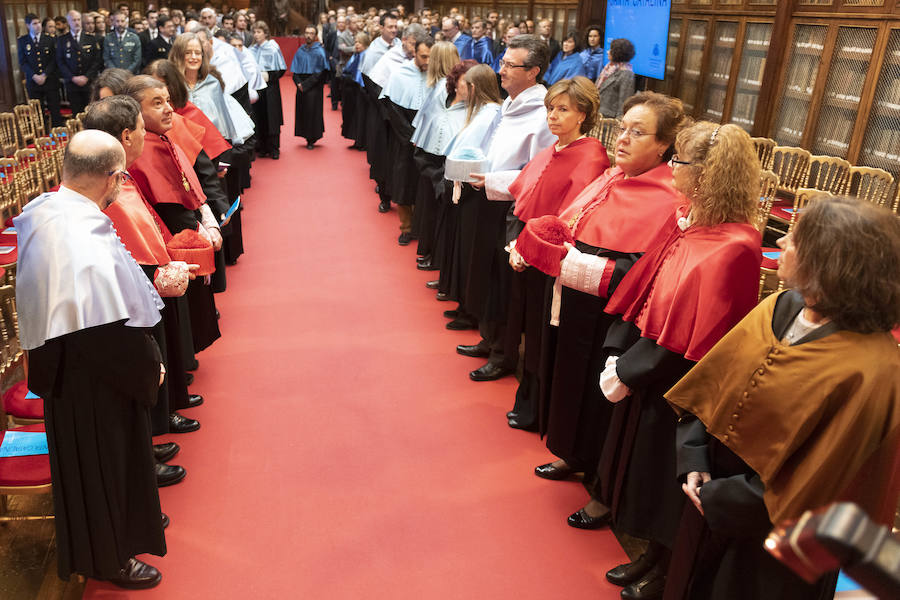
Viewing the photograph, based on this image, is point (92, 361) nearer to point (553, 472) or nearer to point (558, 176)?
point (553, 472)

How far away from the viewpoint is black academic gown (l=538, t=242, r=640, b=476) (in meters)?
3.13

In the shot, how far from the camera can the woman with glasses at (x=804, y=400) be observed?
1674 mm

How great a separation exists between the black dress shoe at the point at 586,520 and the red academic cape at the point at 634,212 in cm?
119

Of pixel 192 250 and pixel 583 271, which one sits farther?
pixel 192 250

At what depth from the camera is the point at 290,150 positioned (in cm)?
1111

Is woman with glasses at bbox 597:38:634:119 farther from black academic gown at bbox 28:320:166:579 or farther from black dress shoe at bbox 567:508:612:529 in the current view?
black academic gown at bbox 28:320:166:579

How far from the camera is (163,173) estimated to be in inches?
138

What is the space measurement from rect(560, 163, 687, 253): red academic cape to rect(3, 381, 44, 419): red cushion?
2.40 m

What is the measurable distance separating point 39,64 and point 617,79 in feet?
27.3

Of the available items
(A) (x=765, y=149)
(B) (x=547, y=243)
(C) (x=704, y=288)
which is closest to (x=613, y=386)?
(C) (x=704, y=288)

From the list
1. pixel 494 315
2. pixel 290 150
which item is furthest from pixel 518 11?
pixel 494 315

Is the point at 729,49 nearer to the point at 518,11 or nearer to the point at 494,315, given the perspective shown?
the point at 494,315

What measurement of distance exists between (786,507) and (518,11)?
16.0 metres

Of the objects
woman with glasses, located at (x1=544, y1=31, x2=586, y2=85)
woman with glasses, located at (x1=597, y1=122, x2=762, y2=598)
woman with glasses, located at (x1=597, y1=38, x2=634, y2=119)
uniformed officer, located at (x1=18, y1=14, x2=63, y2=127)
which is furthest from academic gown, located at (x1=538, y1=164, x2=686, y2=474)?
uniformed officer, located at (x1=18, y1=14, x2=63, y2=127)
